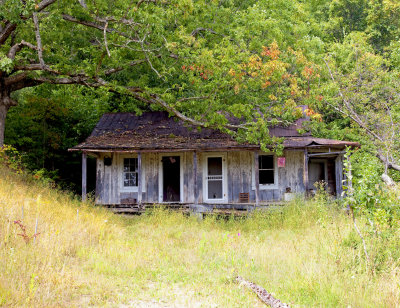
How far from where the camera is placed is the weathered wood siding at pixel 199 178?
645 inches

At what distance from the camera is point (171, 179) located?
17.8 meters

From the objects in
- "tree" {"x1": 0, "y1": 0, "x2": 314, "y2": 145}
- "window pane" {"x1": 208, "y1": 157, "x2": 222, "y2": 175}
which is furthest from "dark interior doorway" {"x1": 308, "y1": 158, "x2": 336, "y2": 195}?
"window pane" {"x1": 208, "y1": 157, "x2": 222, "y2": 175}

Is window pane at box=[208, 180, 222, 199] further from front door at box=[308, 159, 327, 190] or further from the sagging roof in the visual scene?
front door at box=[308, 159, 327, 190]

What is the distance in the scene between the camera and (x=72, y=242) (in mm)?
8281

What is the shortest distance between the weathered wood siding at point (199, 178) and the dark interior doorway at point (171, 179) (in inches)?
17.0

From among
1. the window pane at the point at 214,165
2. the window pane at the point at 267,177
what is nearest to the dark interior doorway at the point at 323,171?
the window pane at the point at 267,177

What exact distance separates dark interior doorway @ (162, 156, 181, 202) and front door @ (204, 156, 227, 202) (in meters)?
1.50

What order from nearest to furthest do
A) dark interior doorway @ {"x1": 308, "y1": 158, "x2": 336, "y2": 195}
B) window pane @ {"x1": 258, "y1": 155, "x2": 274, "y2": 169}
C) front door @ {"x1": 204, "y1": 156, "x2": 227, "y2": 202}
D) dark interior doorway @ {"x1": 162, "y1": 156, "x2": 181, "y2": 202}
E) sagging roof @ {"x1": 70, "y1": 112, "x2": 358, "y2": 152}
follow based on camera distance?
sagging roof @ {"x1": 70, "y1": 112, "x2": 358, "y2": 152} → front door @ {"x1": 204, "y1": 156, "x2": 227, "y2": 202} → window pane @ {"x1": 258, "y1": 155, "x2": 274, "y2": 169} → dark interior doorway @ {"x1": 162, "y1": 156, "x2": 181, "y2": 202} → dark interior doorway @ {"x1": 308, "y1": 158, "x2": 336, "y2": 195}

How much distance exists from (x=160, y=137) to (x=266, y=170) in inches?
200

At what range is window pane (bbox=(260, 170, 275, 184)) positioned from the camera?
54.9 ft

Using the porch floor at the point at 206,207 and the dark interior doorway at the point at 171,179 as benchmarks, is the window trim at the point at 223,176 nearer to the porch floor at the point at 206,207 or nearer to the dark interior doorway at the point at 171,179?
the dark interior doorway at the point at 171,179

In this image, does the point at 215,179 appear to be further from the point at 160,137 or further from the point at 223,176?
the point at 160,137

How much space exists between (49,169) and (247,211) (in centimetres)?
1142

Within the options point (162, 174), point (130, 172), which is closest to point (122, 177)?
point (130, 172)
